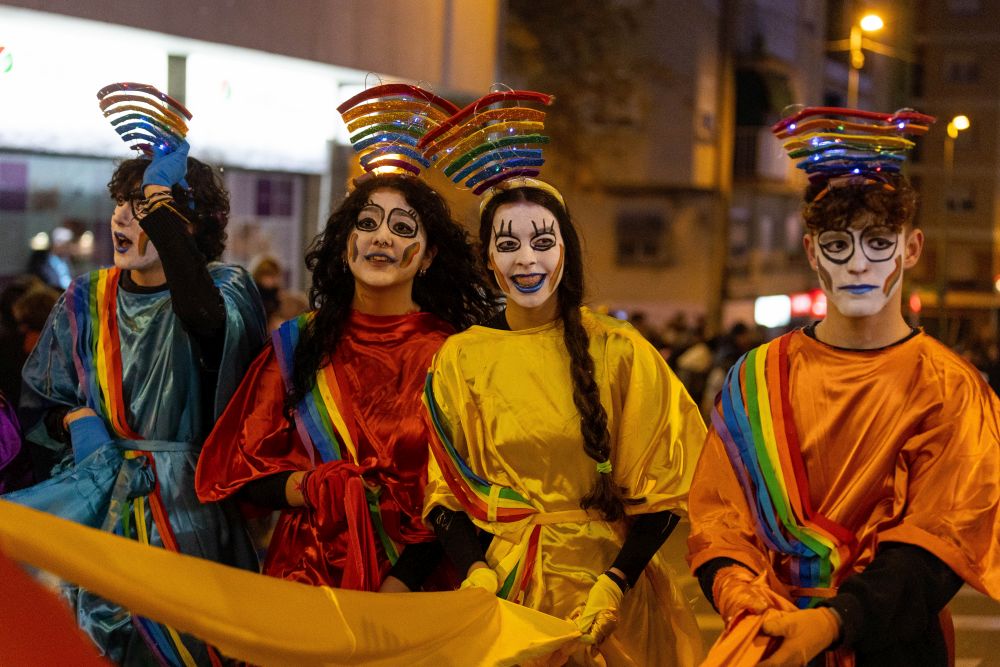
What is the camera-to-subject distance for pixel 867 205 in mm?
3287

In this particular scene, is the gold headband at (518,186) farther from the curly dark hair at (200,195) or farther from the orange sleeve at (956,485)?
the orange sleeve at (956,485)

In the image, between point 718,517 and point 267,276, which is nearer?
point 718,517

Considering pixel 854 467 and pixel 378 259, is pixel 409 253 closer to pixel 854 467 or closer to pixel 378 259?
pixel 378 259

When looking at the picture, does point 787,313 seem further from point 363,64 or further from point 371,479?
point 371,479

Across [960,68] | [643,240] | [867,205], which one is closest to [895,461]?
[867,205]

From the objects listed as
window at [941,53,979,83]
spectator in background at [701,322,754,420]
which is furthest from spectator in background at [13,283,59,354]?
window at [941,53,979,83]

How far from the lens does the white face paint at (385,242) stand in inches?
158

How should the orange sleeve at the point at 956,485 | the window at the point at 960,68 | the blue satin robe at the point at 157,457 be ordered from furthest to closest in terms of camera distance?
1. the window at the point at 960,68
2. the blue satin robe at the point at 157,457
3. the orange sleeve at the point at 956,485

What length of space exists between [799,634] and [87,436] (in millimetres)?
2242

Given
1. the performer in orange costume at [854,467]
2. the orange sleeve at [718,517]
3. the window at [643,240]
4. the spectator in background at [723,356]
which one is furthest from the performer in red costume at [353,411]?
the window at [643,240]

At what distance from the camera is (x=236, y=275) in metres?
4.38

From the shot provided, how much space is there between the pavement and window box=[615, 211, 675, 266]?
69.3ft

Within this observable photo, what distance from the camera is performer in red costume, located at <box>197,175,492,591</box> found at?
12.6 feet

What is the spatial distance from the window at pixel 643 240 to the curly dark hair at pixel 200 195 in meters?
25.0
